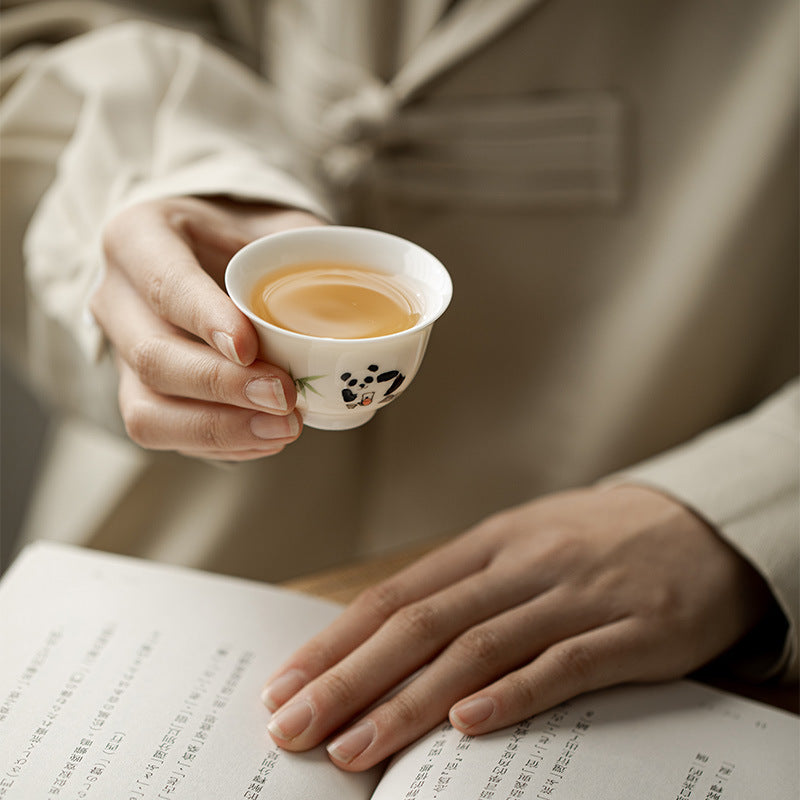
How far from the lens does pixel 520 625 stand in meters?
0.67

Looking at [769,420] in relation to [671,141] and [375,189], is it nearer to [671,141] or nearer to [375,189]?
[671,141]

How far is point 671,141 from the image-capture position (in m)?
1.00

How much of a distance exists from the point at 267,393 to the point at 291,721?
0.81 ft

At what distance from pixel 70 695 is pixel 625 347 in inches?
30.6

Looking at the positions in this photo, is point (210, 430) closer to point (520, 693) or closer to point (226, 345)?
point (226, 345)

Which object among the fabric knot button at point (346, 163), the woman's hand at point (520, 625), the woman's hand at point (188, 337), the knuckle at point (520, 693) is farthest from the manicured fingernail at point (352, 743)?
the fabric knot button at point (346, 163)

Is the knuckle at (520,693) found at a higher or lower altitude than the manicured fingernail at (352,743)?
higher

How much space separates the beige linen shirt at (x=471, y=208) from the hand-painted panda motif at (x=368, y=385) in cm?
27

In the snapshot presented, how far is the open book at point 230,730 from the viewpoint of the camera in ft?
1.88

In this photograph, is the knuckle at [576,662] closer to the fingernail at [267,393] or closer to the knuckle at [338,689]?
the knuckle at [338,689]

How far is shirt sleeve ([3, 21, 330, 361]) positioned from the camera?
0.79 m

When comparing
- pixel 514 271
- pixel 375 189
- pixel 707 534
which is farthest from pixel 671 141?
pixel 707 534

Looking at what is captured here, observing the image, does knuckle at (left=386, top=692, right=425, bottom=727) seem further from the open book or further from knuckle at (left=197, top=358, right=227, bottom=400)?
knuckle at (left=197, top=358, right=227, bottom=400)

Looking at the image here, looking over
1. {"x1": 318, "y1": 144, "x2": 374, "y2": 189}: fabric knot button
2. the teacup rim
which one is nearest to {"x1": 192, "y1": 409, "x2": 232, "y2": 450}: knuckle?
the teacup rim
